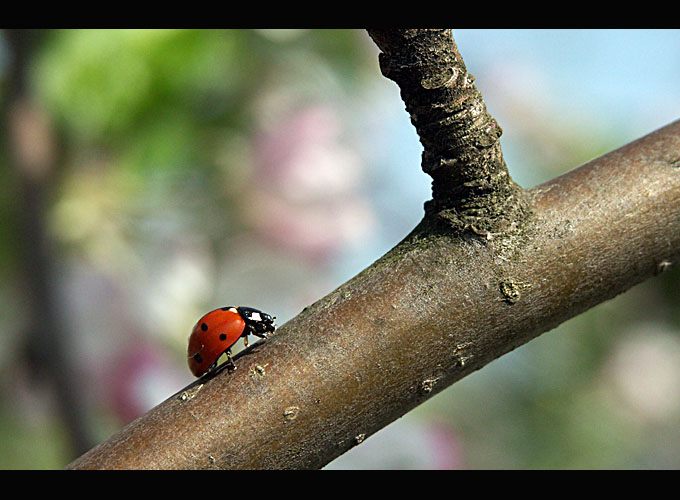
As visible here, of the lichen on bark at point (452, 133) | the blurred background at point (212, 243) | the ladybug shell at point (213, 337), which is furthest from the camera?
the blurred background at point (212, 243)

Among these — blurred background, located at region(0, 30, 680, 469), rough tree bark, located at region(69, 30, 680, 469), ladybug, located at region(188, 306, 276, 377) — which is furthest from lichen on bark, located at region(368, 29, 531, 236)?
blurred background, located at region(0, 30, 680, 469)

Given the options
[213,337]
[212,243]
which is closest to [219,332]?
[213,337]

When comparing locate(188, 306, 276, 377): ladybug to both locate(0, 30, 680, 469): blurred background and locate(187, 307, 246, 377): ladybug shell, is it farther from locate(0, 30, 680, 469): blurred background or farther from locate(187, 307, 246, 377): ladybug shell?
locate(0, 30, 680, 469): blurred background

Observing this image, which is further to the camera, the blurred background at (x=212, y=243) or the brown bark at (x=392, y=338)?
the blurred background at (x=212, y=243)

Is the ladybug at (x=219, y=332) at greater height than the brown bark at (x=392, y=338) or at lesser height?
greater

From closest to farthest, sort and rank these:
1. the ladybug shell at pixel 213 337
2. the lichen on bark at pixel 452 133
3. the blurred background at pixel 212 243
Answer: the lichen on bark at pixel 452 133
the ladybug shell at pixel 213 337
the blurred background at pixel 212 243

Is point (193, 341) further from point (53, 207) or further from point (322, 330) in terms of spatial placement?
point (53, 207)

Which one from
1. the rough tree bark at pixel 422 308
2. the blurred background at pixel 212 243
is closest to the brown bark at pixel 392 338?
the rough tree bark at pixel 422 308

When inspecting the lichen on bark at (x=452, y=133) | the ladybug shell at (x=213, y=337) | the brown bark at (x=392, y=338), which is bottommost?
the brown bark at (x=392, y=338)

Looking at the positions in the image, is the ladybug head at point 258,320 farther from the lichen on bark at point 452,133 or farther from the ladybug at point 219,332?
the lichen on bark at point 452,133

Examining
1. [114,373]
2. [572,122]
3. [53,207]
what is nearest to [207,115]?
[53,207]
